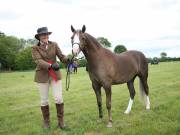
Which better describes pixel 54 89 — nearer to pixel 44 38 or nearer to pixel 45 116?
pixel 45 116

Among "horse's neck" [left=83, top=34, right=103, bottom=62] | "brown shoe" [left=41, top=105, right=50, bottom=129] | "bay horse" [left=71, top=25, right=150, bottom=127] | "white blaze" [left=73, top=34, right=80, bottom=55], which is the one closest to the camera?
"white blaze" [left=73, top=34, right=80, bottom=55]

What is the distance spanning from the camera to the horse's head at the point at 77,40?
6652 millimetres

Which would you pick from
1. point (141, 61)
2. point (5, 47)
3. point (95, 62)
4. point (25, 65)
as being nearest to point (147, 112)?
point (141, 61)

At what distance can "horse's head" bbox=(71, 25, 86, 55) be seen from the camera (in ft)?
21.8

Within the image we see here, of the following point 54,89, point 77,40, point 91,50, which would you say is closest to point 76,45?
point 77,40

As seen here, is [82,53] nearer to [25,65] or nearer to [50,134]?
[50,134]

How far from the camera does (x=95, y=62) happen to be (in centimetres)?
733

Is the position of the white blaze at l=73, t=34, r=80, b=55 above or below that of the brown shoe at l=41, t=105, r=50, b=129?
above

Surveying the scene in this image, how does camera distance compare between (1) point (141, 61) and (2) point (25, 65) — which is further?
(2) point (25, 65)

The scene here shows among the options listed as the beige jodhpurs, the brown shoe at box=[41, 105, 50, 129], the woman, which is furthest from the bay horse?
the brown shoe at box=[41, 105, 50, 129]

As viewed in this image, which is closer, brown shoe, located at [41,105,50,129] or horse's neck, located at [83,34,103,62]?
horse's neck, located at [83,34,103,62]

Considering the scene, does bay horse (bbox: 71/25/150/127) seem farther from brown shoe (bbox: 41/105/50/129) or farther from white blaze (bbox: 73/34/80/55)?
brown shoe (bbox: 41/105/50/129)

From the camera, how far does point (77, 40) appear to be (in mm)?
6703

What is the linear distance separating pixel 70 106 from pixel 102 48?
3.78 meters
